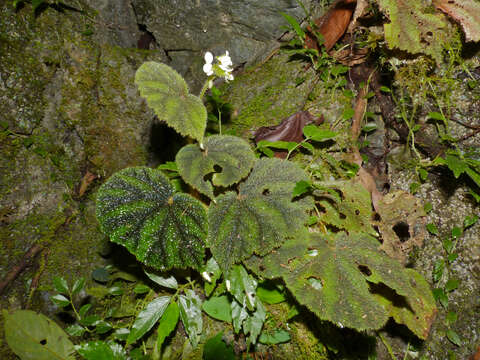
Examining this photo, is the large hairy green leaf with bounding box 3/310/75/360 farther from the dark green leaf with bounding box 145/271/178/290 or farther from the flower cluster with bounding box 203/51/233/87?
the flower cluster with bounding box 203/51/233/87

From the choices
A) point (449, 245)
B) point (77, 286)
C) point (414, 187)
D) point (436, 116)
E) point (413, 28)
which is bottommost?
point (77, 286)

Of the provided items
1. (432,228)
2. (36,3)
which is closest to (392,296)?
(432,228)

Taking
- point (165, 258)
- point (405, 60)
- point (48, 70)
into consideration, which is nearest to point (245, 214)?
point (165, 258)

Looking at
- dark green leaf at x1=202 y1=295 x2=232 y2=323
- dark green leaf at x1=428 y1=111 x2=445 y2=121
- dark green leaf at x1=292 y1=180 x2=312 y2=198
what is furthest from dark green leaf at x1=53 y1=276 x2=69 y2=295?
dark green leaf at x1=428 y1=111 x2=445 y2=121

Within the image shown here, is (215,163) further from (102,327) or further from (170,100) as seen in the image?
(102,327)

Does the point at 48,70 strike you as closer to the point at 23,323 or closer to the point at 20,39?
the point at 20,39

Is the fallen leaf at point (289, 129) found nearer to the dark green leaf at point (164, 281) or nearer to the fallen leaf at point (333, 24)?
the fallen leaf at point (333, 24)
